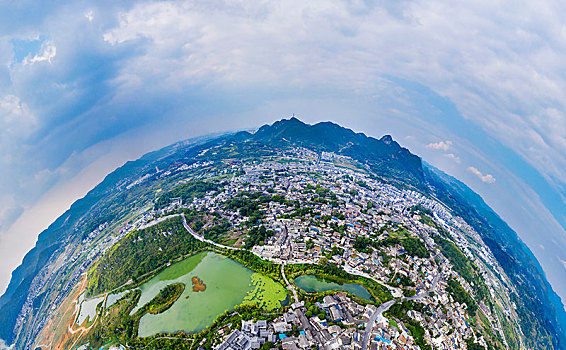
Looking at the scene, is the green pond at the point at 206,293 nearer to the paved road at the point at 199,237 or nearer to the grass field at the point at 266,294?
the grass field at the point at 266,294

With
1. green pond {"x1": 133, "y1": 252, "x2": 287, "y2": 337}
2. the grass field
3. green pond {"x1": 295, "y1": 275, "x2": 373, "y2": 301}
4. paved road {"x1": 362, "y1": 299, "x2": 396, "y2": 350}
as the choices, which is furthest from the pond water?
paved road {"x1": 362, "y1": 299, "x2": 396, "y2": 350}

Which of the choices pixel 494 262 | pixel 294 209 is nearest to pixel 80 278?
pixel 294 209

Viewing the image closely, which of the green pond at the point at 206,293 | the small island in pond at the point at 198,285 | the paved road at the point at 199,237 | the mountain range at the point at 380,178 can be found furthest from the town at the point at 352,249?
the mountain range at the point at 380,178

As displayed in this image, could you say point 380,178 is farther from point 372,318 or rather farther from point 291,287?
point 291,287

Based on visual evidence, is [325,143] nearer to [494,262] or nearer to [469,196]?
[494,262]

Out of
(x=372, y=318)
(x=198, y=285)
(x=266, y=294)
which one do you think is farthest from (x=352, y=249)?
(x=198, y=285)

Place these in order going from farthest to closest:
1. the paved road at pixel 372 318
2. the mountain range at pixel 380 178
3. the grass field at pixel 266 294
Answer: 1. the mountain range at pixel 380 178
2. the grass field at pixel 266 294
3. the paved road at pixel 372 318

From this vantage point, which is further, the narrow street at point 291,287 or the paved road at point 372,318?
the narrow street at point 291,287
